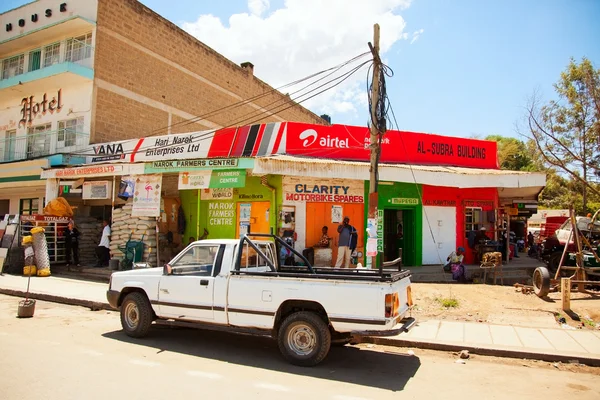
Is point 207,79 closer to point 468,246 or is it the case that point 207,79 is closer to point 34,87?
point 34,87

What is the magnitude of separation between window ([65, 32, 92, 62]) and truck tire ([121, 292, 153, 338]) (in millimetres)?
15536

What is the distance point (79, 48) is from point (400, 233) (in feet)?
54.7

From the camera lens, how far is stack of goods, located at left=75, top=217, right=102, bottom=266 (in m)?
16.1

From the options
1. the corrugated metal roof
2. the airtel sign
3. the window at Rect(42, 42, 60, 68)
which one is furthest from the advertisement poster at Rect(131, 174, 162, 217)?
the window at Rect(42, 42, 60, 68)

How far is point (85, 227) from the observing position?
1633 centimetres

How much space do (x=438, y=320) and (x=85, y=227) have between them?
13.9 m

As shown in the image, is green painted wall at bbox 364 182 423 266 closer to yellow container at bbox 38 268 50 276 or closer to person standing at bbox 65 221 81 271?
person standing at bbox 65 221 81 271

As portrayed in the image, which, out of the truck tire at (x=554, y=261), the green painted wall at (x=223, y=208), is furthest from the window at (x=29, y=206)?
the truck tire at (x=554, y=261)

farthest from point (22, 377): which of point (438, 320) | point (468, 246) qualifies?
point (468, 246)

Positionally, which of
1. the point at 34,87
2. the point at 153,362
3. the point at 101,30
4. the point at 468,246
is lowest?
the point at 153,362

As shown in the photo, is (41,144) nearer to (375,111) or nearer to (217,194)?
(217,194)

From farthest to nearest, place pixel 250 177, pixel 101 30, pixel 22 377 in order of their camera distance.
Answer: pixel 101 30 → pixel 250 177 → pixel 22 377

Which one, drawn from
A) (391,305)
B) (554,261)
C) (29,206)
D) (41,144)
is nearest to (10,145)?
(41,144)

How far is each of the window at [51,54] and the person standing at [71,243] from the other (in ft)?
31.3
